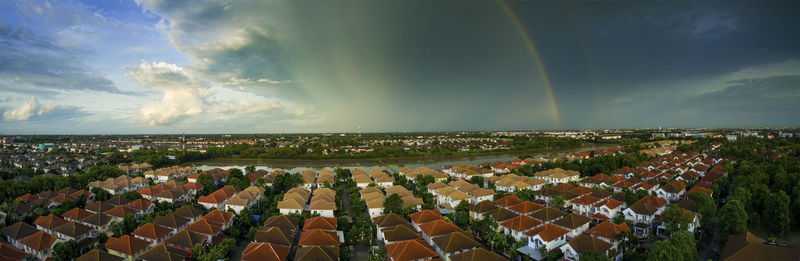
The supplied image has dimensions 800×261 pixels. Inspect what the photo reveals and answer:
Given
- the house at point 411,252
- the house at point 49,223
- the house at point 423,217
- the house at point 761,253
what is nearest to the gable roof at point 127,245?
the house at point 49,223

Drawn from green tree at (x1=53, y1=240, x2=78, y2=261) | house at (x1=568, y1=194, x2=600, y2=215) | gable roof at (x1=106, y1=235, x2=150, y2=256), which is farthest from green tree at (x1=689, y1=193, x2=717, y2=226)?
green tree at (x1=53, y1=240, x2=78, y2=261)

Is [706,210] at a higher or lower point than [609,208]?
higher

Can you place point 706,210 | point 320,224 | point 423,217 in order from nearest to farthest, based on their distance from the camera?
point 706,210 < point 320,224 < point 423,217

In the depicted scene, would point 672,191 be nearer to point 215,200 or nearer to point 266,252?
point 266,252

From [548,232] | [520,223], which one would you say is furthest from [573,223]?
[520,223]

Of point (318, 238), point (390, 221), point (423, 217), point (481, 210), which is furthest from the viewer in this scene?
point (481, 210)

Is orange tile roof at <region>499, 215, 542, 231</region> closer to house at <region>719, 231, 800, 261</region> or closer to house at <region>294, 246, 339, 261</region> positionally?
house at <region>719, 231, 800, 261</region>

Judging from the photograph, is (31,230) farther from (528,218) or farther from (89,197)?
(528,218)
